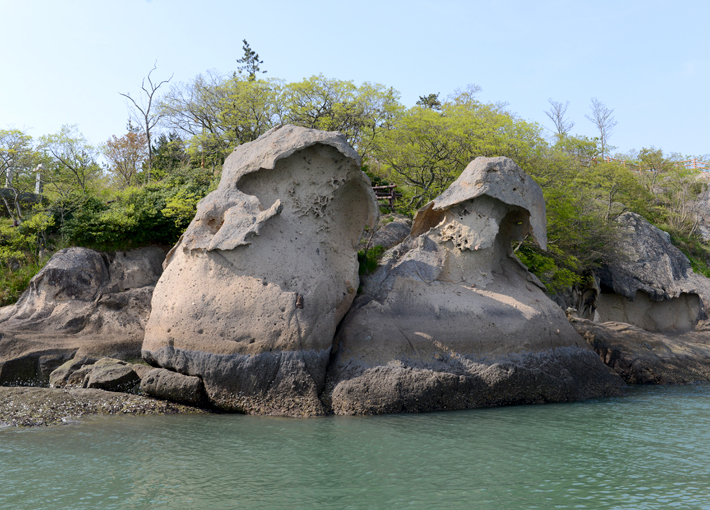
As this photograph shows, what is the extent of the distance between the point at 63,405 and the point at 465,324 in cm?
740

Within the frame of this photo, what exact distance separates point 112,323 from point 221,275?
14.6ft

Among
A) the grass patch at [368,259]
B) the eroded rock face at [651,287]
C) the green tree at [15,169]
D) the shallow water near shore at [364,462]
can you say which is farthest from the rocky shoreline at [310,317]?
the eroded rock face at [651,287]

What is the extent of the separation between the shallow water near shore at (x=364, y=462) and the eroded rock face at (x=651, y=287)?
14936 millimetres

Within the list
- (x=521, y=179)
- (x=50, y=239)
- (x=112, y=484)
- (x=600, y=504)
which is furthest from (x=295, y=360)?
(x=50, y=239)

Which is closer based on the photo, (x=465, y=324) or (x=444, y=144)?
(x=465, y=324)

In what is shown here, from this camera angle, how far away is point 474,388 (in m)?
11.0

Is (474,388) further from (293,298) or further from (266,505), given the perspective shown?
(266,505)

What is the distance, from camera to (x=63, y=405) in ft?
30.9

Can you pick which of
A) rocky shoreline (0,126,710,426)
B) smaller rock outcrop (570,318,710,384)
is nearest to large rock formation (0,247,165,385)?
rocky shoreline (0,126,710,426)

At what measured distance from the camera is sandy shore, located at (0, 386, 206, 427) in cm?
891

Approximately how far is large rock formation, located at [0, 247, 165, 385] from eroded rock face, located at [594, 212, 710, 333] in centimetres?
1832

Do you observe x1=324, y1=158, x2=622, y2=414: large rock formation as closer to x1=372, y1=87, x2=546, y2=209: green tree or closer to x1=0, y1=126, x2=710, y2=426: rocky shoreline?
x1=0, y1=126, x2=710, y2=426: rocky shoreline

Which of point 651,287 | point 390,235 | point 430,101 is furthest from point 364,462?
point 430,101

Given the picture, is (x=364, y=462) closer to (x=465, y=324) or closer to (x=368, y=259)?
(x=465, y=324)
